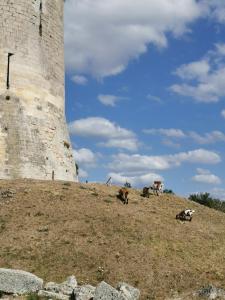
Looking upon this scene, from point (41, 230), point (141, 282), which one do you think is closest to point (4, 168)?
point (41, 230)

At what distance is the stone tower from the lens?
29672 millimetres

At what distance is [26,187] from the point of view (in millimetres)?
26531

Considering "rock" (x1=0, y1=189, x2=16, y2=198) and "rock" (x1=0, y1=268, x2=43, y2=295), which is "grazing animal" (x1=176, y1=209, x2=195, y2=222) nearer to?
"rock" (x1=0, y1=189, x2=16, y2=198)

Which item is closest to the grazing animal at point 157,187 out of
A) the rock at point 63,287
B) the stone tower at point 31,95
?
the stone tower at point 31,95

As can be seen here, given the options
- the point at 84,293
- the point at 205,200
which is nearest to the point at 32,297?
the point at 84,293

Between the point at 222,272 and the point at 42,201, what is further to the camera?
the point at 42,201

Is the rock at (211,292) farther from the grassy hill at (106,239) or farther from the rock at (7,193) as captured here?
the rock at (7,193)

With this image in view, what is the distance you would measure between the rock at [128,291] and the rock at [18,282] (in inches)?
101

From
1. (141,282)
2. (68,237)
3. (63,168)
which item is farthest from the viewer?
(63,168)

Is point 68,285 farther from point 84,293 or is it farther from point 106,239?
point 106,239

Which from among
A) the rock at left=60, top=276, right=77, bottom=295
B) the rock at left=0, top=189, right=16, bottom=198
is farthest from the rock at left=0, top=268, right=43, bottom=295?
the rock at left=0, top=189, right=16, bottom=198

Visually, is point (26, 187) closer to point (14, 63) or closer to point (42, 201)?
point (42, 201)

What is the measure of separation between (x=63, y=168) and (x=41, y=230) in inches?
426

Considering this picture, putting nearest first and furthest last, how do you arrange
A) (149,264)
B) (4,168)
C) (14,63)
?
(149,264) < (4,168) < (14,63)
